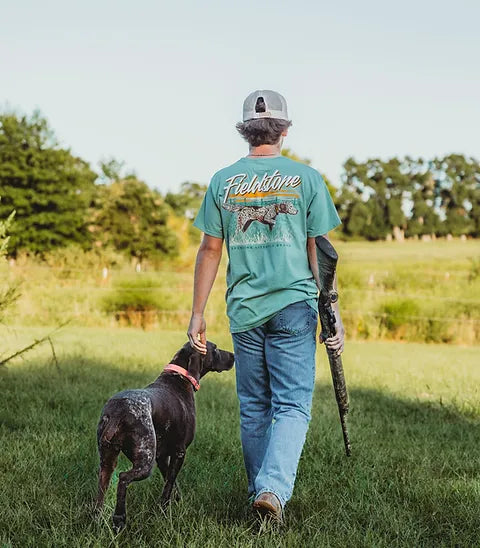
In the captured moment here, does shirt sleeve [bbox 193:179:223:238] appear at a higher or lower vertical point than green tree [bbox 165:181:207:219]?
lower

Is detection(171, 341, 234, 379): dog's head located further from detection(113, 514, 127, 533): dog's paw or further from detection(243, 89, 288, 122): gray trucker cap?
detection(243, 89, 288, 122): gray trucker cap

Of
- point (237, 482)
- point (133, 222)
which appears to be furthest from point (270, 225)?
point (133, 222)

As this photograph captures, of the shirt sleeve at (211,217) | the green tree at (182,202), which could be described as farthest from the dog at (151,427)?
the green tree at (182,202)

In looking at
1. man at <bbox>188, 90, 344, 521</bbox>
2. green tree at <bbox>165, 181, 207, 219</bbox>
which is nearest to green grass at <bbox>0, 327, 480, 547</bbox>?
man at <bbox>188, 90, 344, 521</bbox>

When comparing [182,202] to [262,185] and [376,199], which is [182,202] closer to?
[376,199]

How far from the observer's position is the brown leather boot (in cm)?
344

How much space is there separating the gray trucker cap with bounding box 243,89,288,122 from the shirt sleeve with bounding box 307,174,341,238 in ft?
1.24

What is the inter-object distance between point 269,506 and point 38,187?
38313 millimetres

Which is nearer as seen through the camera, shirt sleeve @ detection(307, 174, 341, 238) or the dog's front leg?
shirt sleeve @ detection(307, 174, 341, 238)

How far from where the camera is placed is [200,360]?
433 centimetres

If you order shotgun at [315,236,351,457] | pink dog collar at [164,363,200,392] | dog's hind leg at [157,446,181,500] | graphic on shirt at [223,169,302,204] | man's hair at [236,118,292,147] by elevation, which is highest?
man's hair at [236,118,292,147]

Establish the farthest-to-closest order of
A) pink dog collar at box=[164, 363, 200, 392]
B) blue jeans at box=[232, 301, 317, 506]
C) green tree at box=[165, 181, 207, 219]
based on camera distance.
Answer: green tree at box=[165, 181, 207, 219] < pink dog collar at box=[164, 363, 200, 392] < blue jeans at box=[232, 301, 317, 506]

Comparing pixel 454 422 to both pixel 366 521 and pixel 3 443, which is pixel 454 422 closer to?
pixel 366 521

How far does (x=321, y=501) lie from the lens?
4172 millimetres
